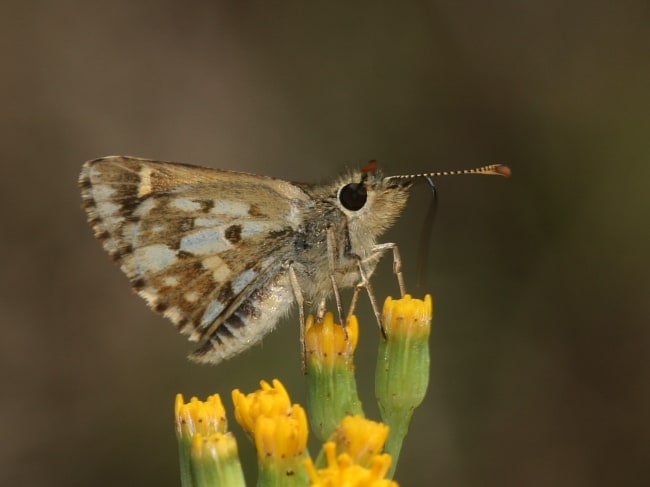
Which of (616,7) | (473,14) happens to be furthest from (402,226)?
(616,7)

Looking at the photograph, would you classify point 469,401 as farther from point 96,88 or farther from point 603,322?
point 96,88

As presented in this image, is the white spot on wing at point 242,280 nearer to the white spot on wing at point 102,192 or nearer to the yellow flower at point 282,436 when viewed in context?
the white spot on wing at point 102,192

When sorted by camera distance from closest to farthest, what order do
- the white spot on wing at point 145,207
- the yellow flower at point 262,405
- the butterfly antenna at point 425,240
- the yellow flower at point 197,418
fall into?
the yellow flower at point 262,405 < the yellow flower at point 197,418 < the white spot on wing at point 145,207 < the butterfly antenna at point 425,240

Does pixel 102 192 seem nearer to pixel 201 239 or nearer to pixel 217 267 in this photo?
pixel 201 239

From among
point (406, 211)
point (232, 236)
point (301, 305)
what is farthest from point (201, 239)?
point (406, 211)

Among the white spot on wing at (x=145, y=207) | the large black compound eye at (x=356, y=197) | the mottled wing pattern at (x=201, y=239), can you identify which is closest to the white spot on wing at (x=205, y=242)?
the mottled wing pattern at (x=201, y=239)

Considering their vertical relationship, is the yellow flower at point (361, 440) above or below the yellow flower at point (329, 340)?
below

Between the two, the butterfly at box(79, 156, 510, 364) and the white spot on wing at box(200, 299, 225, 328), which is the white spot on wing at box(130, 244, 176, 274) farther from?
the white spot on wing at box(200, 299, 225, 328)

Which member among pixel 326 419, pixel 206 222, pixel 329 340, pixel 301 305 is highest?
pixel 206 222
